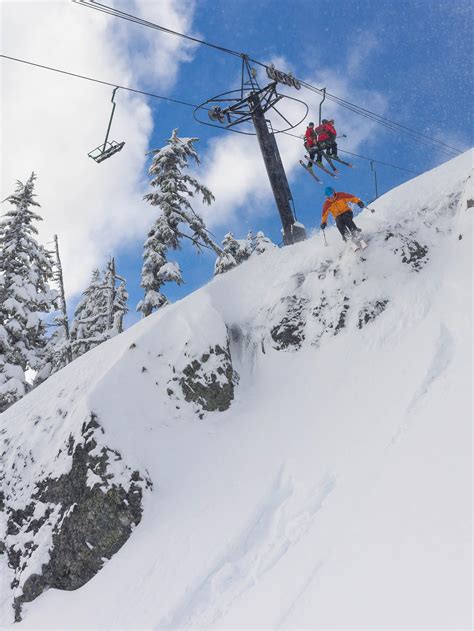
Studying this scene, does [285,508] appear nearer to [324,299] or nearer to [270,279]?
[324,299]

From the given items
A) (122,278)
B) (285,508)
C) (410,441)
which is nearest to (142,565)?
(285,508)

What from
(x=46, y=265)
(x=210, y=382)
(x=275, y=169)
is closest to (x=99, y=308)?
(x=46, y=265)

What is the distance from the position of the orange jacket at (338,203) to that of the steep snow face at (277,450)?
1.03 meters

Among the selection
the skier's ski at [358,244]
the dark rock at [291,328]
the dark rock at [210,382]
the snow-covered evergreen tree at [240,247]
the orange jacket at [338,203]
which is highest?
the snow-covered evergreen tree at [240,247]

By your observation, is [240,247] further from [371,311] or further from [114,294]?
[371,311]

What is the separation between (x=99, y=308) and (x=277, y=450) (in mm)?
25922

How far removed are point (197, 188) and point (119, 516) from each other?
16807 millimetres

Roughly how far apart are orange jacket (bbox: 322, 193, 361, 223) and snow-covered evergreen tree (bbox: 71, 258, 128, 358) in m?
12.8

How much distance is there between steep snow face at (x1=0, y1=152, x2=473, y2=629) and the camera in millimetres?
4633

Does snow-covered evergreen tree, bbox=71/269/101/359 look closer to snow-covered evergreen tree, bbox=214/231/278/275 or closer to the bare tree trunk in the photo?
the bare tree trunk

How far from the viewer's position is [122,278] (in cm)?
2698

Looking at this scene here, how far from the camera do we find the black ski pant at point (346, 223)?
11.2 metres

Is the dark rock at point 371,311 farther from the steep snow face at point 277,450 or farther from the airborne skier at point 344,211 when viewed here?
the airborne skier at point 344,211

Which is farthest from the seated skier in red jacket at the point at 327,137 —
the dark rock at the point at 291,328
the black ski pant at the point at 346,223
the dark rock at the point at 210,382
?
the dark rock at the point at 210,382
